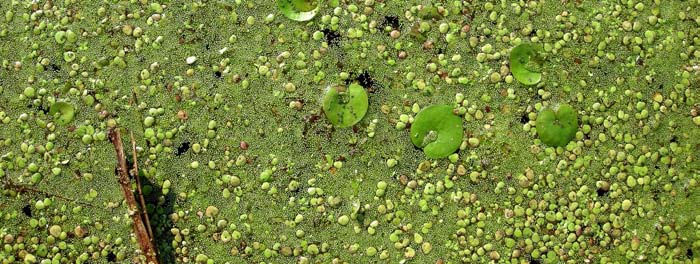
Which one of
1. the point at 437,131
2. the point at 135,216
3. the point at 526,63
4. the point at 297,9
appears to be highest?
the point at 297,9

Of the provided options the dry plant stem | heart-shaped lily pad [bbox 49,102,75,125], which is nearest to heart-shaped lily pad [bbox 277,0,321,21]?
the dry plant stem

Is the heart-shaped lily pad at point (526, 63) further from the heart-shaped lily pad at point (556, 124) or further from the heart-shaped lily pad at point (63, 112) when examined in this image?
the heart-shaped lily pad at point (63, 112)

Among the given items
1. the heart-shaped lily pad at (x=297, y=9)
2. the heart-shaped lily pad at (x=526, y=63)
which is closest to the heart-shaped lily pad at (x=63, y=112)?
the heart-shaped lily pad at (x=297, y=9)

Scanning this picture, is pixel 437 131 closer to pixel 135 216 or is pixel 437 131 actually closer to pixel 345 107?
pixel 345 107

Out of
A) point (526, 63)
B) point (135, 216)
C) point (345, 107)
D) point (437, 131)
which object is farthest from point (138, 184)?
point (526, 63)

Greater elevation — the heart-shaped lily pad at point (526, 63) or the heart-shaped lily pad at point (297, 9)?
the heart-shaped lily pad at point (297, 9)

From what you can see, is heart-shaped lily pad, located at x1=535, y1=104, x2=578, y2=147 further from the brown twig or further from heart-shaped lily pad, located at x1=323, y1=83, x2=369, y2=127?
the brown twig

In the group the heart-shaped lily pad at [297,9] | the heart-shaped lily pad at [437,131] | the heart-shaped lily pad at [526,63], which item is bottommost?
the heart-shaped lily pad at [437,131]
